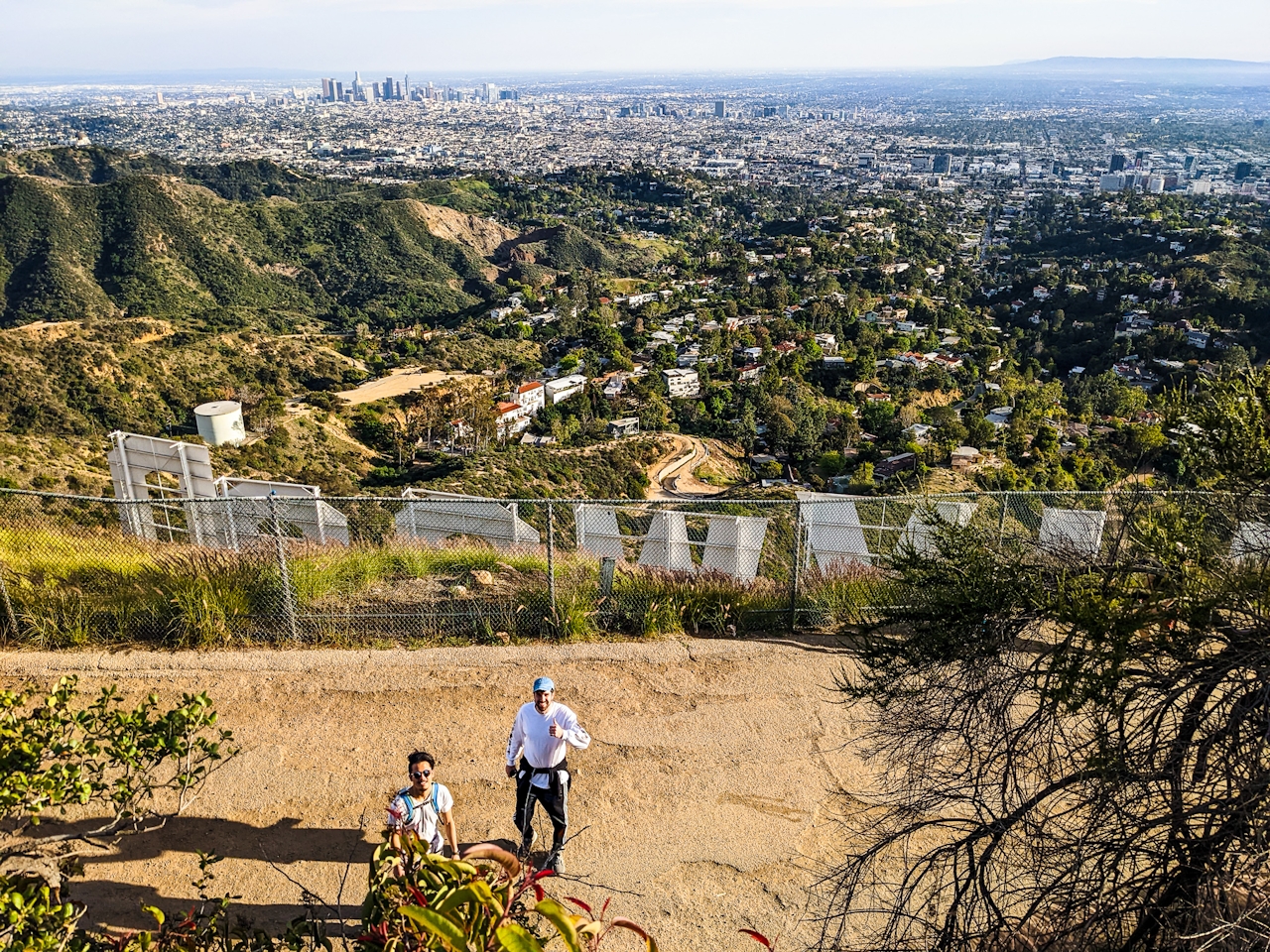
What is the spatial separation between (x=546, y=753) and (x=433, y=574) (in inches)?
146

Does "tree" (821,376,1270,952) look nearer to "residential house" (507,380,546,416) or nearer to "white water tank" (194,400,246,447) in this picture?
"white water tank" (194,400,246,447)

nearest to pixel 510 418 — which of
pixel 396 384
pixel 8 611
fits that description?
pixel 396 384

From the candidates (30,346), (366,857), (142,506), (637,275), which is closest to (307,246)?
(637,275)

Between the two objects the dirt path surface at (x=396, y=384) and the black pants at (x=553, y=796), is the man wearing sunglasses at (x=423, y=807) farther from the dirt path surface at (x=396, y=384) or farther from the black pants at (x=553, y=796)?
the dirt path surface at (x=396, y=384)

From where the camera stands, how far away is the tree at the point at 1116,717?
290cm

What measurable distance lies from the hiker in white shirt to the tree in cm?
149

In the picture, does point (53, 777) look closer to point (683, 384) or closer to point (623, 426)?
point (623, 426)

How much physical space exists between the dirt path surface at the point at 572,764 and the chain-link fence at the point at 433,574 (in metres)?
0.33

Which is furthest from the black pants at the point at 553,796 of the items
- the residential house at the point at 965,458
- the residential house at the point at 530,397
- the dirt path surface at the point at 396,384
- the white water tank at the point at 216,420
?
the residential house at the point at 530,397

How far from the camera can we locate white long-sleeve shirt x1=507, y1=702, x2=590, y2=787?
4523mm

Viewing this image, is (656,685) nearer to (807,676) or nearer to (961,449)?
(807,676)

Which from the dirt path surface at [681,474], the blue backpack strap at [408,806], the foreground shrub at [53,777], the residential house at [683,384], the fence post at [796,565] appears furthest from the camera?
the residential house at [683,384]

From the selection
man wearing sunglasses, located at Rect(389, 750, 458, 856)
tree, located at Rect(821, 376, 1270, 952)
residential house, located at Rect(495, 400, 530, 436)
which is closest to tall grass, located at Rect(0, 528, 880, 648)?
man wearing sunglasses, located at Rect(389, 750, 458, 856)

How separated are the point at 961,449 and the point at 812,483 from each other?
5749 mm
